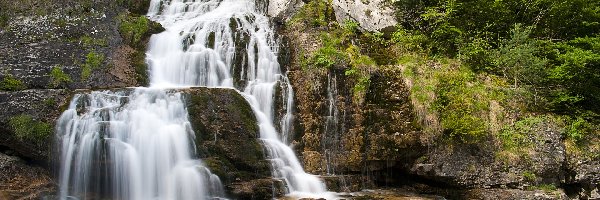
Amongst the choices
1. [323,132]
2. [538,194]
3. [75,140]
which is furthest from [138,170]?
[538,194]

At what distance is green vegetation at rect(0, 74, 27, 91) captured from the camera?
10070 millimetres

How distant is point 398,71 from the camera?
10906 millimetres

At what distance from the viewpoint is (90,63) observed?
11.5 meters

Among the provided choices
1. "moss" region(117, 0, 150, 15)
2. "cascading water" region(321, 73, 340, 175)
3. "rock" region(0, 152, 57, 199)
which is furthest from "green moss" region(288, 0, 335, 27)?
"rock" region(0, 152, 57, 199)

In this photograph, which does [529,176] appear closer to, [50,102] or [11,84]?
Answer: [50,102]

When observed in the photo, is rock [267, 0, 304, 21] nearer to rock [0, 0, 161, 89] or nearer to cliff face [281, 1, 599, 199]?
cliff face [281, 1, 599, 199]

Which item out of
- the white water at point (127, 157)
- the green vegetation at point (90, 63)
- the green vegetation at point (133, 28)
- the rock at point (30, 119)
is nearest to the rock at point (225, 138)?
the white water at point (127, 157)

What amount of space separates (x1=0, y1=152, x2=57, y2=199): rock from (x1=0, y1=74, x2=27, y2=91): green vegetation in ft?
6.63

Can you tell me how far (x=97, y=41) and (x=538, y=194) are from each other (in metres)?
11.8

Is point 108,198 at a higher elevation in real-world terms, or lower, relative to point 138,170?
lower

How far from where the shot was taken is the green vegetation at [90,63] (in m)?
11.2

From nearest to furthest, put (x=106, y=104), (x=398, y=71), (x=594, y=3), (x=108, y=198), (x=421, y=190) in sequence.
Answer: (x=108, y=198) → (x=106, y=104) → (x=421, y=190) → (x=398, y=71) → (x=594, y=3)

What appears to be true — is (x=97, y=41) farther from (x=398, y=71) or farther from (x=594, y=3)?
(x=594, y=3)

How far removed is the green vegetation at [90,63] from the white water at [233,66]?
4.35 feet
